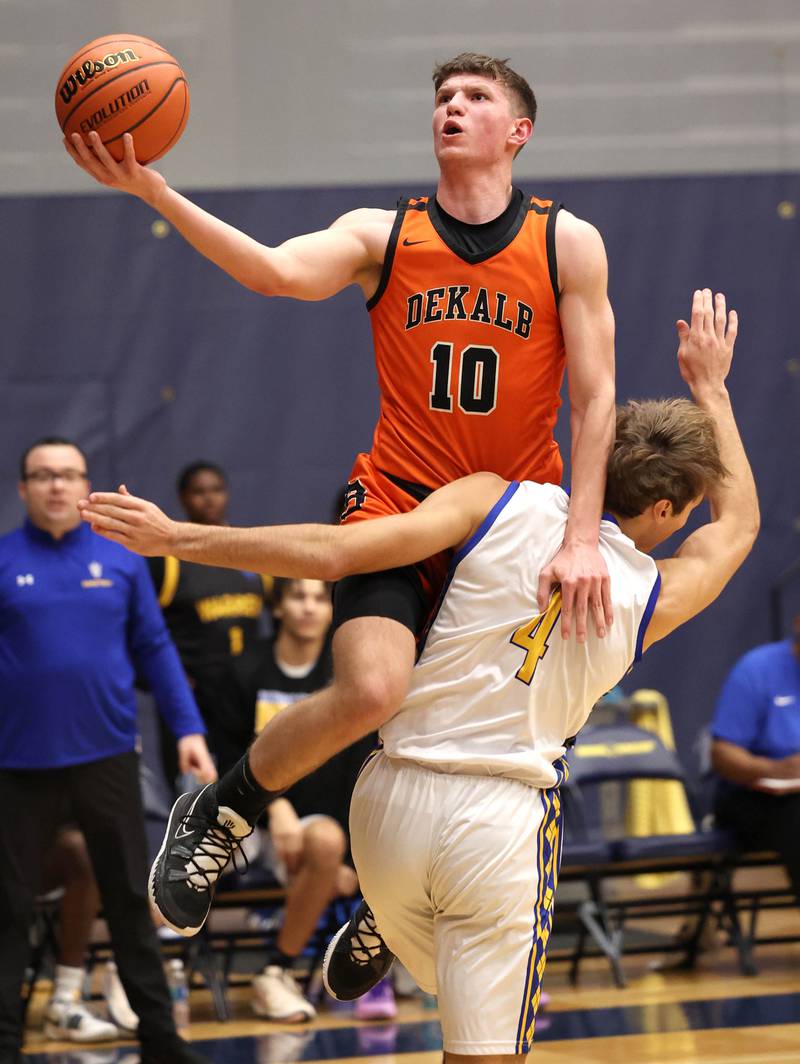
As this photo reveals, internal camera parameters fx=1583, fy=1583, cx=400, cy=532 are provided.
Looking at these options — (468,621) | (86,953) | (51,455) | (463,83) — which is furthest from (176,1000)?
(463,83)

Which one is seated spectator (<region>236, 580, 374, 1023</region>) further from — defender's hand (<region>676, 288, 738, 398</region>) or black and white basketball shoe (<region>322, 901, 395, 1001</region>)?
defender's hand (<region>676, 288, 738, 398</region>)

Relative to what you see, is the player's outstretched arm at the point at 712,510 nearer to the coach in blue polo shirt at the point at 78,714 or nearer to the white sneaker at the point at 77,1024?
the coach in blue polo shirt at the point at 78,714

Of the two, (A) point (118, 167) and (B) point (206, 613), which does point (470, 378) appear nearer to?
(A) point (118, 167)

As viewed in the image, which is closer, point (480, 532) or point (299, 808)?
point (480, 532)

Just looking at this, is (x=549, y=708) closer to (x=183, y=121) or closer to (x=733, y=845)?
(x=183, y=121)

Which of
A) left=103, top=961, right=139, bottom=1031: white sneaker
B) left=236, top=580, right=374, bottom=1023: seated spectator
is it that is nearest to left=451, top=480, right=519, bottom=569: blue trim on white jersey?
left=236, top=580, right=374, bottom=1023: seated spectator

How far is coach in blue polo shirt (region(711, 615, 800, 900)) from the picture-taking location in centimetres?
778

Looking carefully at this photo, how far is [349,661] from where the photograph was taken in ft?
12.5

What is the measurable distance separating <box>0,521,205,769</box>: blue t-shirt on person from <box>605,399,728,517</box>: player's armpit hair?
123 inches

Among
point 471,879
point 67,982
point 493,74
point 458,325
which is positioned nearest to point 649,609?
point 471,879

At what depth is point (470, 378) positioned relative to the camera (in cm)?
415

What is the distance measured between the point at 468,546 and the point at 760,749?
466 cm

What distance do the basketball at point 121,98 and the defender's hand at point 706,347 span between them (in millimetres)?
1463

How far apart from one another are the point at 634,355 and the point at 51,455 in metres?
4.16
